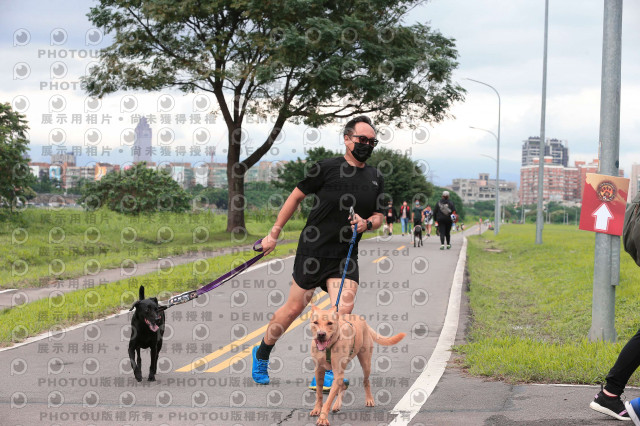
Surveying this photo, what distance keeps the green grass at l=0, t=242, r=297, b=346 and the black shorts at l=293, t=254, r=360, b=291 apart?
4.33 metres

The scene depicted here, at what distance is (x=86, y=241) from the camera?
2231cm

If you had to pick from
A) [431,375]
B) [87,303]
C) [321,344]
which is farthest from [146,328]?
[87,303]

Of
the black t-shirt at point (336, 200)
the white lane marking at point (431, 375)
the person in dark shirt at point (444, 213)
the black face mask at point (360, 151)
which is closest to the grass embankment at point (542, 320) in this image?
the white lane marking at point (431, 375)

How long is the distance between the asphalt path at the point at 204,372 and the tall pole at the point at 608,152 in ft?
6.59

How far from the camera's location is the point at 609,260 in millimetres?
8445

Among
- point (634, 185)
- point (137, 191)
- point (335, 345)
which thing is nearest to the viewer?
point (335, 345)

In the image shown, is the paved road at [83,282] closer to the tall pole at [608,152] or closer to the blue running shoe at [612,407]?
the tall pole at [608,152]

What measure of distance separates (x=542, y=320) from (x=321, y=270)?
261 inches

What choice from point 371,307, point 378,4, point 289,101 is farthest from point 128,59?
point 371,307

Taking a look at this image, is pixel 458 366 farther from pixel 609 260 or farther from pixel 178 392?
pixel 178 392

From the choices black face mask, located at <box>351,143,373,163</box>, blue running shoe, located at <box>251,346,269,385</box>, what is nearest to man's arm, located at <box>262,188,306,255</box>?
black face mask, located at <box>351,143,373,163</box>

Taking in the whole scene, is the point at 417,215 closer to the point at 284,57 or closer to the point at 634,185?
the point at 284,57

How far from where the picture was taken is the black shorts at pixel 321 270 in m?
5.82

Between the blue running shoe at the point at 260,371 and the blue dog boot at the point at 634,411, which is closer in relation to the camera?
the blue dog boot at the point at 634,411
